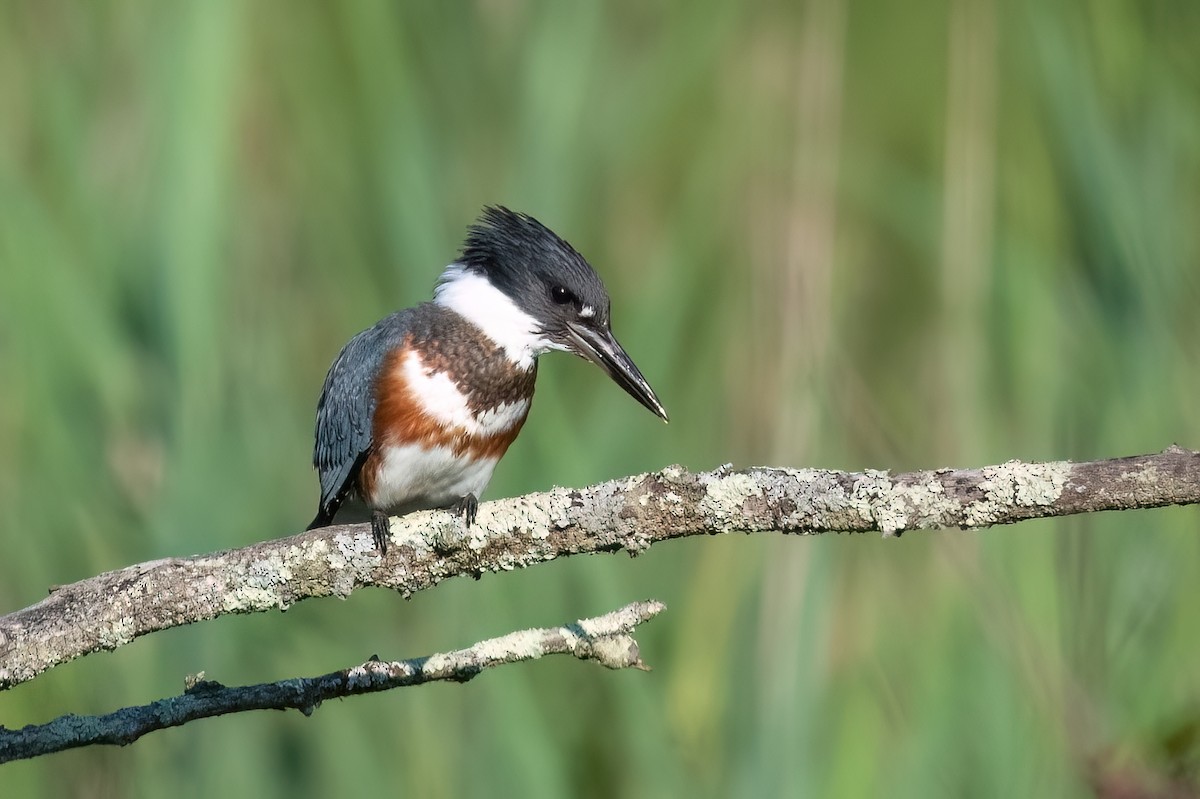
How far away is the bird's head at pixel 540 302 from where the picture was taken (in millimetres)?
2225

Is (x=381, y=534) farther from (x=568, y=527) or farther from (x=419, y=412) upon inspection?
(x=419, y=412)

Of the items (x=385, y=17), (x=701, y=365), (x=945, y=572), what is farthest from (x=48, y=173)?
(x=945, y=572)

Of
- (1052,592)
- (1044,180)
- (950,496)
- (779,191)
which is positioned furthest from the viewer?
(779,191)

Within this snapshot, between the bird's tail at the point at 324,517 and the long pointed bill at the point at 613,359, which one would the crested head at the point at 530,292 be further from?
the bird's tail at the point at 324,517

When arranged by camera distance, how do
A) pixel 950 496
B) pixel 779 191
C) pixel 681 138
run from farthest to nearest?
pixel 681 138 → pixel 779 191 → pixel 950 496

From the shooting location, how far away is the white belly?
2158 mm

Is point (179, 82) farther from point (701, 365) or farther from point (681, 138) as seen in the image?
point (681, 138)

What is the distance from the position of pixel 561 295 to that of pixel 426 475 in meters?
0.38

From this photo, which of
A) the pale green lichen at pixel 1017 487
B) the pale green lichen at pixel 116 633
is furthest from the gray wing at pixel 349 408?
the pale green lichen at pixel 1017 487

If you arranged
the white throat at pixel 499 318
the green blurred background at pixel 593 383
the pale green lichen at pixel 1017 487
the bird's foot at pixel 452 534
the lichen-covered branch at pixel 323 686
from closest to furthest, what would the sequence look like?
the pale green lichen at pixel 1017 487
the lichen-covered branch at pixel 323 686
the bird's foot at pixel 452 534
the green blurred background at pixel 593 383
the white throat at pixel 499 318

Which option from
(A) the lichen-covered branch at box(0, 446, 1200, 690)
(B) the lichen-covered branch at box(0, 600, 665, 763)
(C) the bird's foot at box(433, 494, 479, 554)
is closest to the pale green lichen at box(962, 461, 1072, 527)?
(A) the lichen-covered branch at box(0, 446, 1200, 690)

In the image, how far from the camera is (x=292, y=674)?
2236 millimetres

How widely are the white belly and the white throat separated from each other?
7.8 inches

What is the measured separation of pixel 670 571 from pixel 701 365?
1.28ft
